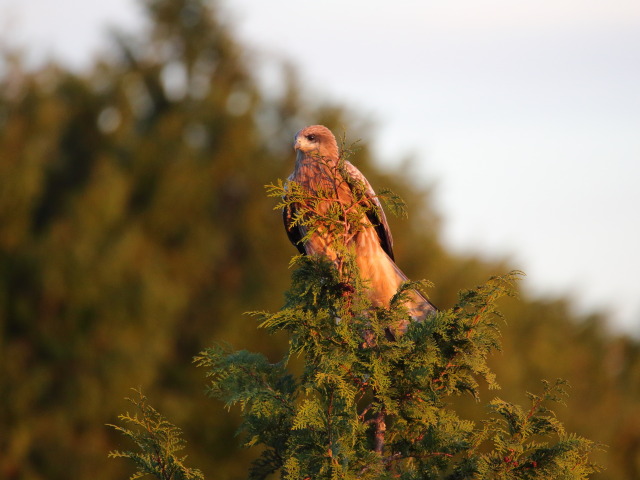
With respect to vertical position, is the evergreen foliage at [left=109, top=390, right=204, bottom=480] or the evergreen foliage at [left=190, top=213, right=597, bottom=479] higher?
the evergreen foliage at [left=190, top=213, right=597, bottom=479]

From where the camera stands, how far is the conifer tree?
3.38 m

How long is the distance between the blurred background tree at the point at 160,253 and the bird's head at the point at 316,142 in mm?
14934

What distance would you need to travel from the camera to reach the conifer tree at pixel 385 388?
338 cm

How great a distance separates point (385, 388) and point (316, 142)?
106 inches

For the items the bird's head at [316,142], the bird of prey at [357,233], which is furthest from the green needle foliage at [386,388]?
the bird's head at [316,142]

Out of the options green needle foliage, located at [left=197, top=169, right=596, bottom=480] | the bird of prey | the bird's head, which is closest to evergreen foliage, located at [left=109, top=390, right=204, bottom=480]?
green needle foliage, located at [left=197, top=169, right=596, bottom=480]

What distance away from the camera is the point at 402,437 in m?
3.70

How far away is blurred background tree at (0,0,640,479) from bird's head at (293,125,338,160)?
49.0ft

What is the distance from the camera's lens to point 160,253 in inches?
1040

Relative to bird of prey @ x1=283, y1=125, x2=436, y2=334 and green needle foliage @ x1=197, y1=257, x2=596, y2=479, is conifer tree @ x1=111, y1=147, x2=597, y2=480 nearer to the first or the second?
green needle foliage @ x1=197, y1=257, x2=596, y2=479

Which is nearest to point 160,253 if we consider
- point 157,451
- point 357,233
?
point 357,233

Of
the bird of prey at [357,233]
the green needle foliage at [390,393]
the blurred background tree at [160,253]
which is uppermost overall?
the blurred background tree at [160,253]

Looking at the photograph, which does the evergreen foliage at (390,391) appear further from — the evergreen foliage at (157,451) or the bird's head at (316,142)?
the bird's head at (316,142)

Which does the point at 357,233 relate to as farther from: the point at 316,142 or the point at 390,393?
the point at 390,393
